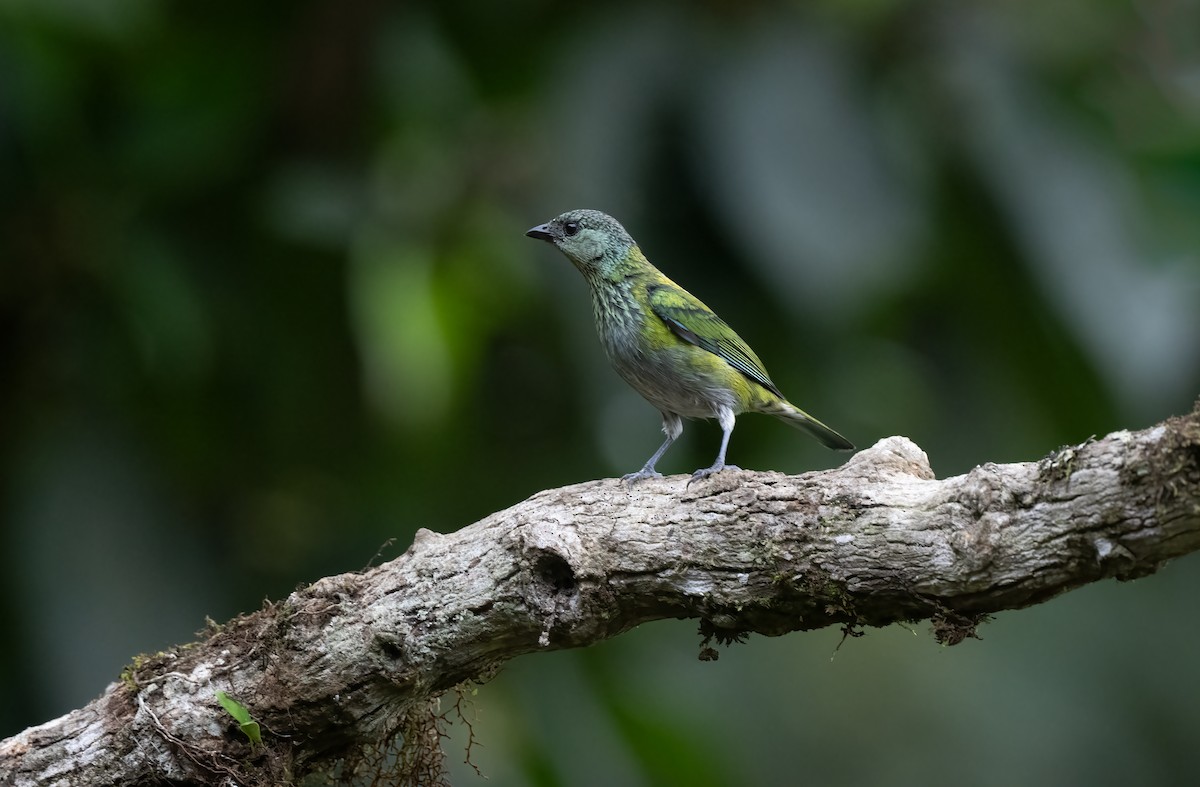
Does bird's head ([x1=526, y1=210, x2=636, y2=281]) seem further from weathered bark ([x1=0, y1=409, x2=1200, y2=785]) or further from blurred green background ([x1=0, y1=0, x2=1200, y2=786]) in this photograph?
weathered bark ([x1=0, y1=409, x2=1200, y2=785])

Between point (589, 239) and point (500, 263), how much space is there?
5.13ft

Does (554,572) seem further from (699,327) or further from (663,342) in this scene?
(699,327)

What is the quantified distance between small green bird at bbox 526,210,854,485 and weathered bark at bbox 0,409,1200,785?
1119 mm

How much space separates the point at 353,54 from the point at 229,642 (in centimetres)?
436

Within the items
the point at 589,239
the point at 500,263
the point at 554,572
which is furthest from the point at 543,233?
the point at 554,572

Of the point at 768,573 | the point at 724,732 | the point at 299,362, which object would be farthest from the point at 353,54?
the point at 768,573

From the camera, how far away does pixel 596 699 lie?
6.68 metres

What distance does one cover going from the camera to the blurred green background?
6.20 metres

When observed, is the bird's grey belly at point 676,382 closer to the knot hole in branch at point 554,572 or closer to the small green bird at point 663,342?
the small green bird at point 663,342

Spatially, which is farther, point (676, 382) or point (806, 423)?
point (806, 423)

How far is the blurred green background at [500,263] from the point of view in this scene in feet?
20.3

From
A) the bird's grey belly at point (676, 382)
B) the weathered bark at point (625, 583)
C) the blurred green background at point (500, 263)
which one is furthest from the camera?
the blurred green background at point (500, 263)

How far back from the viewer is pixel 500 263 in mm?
6684

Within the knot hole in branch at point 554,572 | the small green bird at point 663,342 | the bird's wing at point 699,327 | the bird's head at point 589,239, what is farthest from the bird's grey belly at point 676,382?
the knot hole in branch at point 554,572
